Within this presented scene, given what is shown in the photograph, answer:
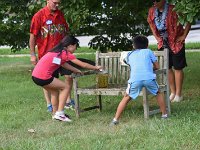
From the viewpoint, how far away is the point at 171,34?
8.15 m

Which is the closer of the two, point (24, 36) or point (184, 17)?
point (184, 17)

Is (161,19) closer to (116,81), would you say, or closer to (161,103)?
(116,81)

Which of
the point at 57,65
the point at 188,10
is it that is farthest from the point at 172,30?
the point at 57,65

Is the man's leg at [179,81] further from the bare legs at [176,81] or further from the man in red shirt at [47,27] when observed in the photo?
the man in red shirt at [47,27]

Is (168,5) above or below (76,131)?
above

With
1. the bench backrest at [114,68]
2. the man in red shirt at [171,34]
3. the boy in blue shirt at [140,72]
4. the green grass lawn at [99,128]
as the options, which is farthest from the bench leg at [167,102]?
the man in red shirt at [171,34]

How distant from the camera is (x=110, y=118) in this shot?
712 cm

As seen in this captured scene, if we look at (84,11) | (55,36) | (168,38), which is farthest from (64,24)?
(168,38)

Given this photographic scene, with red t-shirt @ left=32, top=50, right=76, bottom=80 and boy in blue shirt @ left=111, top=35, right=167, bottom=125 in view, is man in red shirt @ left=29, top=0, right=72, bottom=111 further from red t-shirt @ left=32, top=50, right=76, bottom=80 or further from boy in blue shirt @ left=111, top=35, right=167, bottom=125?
boy in blue shirt @ left=111, top=35, right=167, bottom=125

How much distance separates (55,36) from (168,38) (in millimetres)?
1780

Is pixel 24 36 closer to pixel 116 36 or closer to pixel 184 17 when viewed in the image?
pixel 116 36

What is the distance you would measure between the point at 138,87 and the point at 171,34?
1793mm

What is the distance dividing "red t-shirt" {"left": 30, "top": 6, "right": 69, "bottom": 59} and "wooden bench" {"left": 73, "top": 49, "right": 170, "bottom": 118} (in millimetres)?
698

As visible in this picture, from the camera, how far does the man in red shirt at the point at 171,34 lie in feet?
26.3
